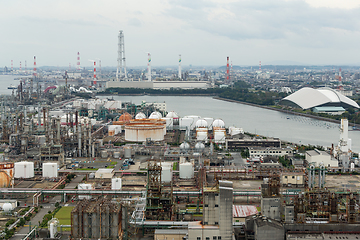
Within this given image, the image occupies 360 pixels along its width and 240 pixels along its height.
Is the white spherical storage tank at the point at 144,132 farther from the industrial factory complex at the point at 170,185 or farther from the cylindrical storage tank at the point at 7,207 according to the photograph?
the cylindrical storage tank at the point at 7,207

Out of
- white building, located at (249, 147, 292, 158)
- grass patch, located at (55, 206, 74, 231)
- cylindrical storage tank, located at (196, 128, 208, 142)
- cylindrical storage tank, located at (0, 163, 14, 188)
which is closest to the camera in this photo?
grass patch, located at (55, 206, 74, 231)

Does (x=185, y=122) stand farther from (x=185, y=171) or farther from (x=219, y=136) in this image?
(x=185, y=171)

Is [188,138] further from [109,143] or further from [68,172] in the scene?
[68,172]

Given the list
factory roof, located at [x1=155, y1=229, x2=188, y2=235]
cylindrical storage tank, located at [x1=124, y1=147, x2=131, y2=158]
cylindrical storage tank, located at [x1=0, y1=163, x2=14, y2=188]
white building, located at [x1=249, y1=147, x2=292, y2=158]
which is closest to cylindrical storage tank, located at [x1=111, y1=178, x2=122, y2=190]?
cylindrical storage tank, located at [x1=0, y1=163, x2=14, y2=188]

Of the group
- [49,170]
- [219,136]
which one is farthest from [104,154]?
[219,136]

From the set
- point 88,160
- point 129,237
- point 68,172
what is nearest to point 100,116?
point 88,160

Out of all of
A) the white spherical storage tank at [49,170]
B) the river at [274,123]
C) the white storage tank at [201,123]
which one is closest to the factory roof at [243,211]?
the white spherical storage tank at [49,170]

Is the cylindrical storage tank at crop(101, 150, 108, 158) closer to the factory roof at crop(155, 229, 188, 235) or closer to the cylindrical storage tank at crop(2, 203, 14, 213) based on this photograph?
the cylindrical storage tank at crop(2, 203, 14, 213)
